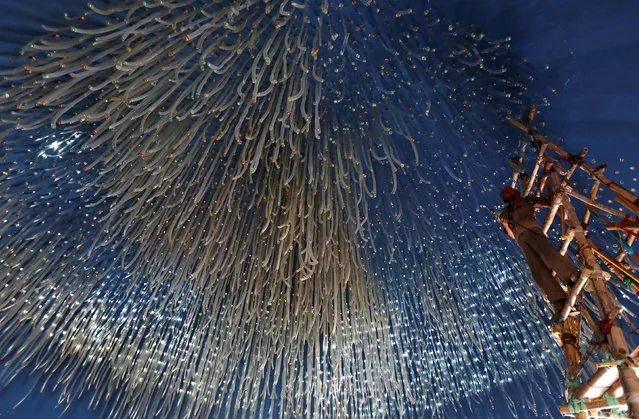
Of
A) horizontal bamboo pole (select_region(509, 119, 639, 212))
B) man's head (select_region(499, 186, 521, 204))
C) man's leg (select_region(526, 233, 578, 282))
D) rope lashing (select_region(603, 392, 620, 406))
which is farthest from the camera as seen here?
man's head (select_region(499, 186, 521, 204))

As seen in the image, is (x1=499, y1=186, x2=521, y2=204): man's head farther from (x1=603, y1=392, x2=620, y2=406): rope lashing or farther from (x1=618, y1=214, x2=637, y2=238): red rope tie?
(x1=603, y1=392, x2=620, y2=406): rope lashing

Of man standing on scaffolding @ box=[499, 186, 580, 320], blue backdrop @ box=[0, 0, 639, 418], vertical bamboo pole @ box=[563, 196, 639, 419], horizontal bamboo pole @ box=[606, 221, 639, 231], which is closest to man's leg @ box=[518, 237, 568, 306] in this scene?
man standing on scaffolding @ box=[499, 186, 580, 320]

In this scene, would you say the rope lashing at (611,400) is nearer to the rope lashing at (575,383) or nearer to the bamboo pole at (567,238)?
the rope lashing at (575,383)

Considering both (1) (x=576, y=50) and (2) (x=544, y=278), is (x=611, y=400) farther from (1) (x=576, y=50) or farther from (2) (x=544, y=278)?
(1) (x=576, y=50)

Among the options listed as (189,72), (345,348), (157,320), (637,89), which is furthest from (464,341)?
(189,72)

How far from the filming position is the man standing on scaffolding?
1102 millimetres

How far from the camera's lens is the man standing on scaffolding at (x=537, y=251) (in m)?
1.10

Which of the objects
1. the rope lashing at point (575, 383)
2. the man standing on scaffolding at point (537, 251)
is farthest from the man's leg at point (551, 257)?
the rope lashing at point (575, 383)

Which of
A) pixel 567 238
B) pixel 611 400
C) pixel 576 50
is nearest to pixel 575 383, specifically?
pixel 611 400

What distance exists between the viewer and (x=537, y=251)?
1209 millimetres

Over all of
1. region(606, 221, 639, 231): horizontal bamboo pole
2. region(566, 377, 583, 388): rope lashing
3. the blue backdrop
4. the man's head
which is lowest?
region(566, 377, 583, 388): rope lashing

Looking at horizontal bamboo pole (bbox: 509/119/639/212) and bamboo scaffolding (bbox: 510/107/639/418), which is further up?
horizontal bamboo pole (bbox: 509/119/639/212)

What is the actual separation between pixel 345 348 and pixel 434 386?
55cm

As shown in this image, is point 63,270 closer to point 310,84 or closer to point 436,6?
point 310,84
